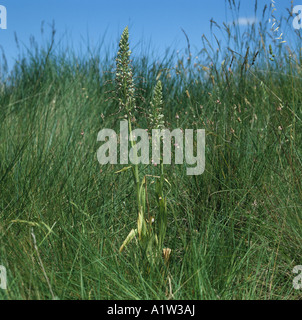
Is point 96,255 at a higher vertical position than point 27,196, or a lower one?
lower

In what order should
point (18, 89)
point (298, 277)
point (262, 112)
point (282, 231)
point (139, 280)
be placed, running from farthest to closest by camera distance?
point (18, 89)
point (262, 112)
point (282, 231)
point (298, 277)
point (139, 280)

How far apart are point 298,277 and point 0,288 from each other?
132cm

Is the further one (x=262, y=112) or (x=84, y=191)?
(x=262, y=112)

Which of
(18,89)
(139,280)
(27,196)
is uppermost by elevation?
(18,89)

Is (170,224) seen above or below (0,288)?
above

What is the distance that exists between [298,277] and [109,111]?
302 centimetres

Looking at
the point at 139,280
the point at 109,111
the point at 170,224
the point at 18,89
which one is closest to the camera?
the point at 139,280

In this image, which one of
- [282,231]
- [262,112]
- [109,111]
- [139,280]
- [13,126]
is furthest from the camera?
[109,111]

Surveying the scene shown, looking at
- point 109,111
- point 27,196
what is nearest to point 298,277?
point 27,196

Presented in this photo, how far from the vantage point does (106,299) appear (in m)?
1.71

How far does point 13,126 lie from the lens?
3557mm
